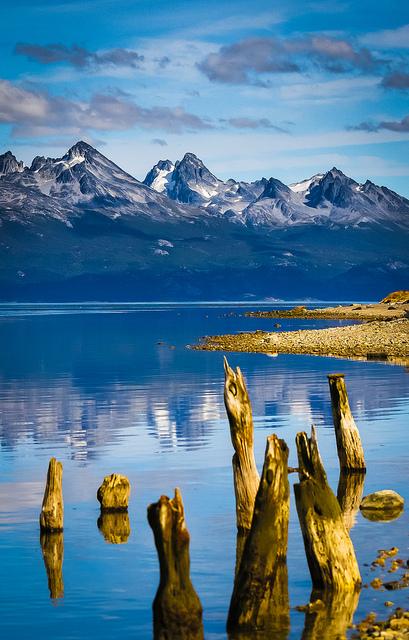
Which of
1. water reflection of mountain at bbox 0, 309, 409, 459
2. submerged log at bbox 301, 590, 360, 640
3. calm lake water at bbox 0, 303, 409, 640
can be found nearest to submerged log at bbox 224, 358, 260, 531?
calm lake water at bbox 0, 303, 409, 640

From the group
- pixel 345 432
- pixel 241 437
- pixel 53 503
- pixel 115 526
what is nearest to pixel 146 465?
pixel 345 432

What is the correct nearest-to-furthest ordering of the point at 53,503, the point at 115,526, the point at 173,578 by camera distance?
1. the point at 173,578
2. the point at 53,503
3. the point at 115,526

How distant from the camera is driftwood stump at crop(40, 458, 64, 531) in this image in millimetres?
25188

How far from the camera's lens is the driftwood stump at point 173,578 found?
17.0 metres

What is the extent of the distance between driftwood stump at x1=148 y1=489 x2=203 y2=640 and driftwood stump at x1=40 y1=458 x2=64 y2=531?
23.1 feet

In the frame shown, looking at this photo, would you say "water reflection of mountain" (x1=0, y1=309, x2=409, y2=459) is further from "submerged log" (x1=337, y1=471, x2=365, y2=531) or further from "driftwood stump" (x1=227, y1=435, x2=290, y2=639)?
"driftwood stump" (x1=227, y1=435, x2=290, y2=639)

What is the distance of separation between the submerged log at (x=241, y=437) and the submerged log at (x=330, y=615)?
470 centimetres

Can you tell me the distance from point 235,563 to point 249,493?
2.08 metres

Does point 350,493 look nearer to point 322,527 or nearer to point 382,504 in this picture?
point 382,504

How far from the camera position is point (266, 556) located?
1920 cm

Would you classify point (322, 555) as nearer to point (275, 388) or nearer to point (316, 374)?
point (275, 388)

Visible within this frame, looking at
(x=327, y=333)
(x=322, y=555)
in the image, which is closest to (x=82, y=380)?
(x=327, y=333)

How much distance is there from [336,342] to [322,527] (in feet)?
281

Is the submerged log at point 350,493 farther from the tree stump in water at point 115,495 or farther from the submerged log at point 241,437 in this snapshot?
the tree stump in water at point 115,495
